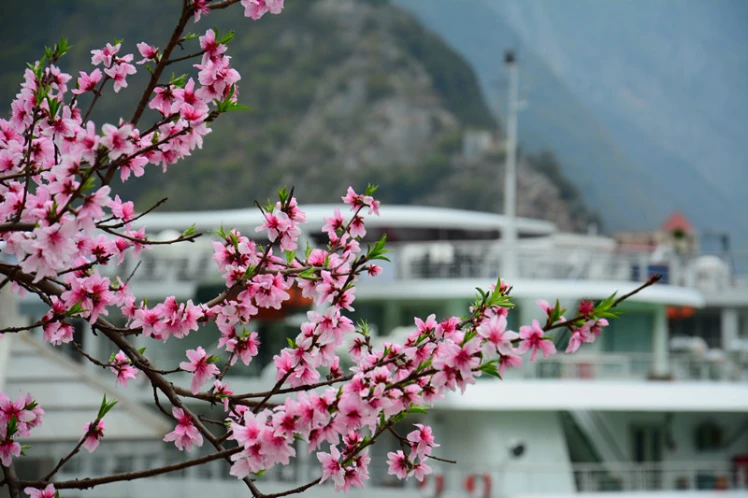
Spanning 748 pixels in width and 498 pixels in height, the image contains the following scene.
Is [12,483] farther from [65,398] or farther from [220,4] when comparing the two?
[65,398]

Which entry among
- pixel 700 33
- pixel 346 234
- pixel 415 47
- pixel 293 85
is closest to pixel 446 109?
pixel 415 47

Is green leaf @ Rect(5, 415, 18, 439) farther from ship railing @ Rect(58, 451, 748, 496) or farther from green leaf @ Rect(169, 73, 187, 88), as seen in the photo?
ship railing @ Rect(58, 451, 748, 496)

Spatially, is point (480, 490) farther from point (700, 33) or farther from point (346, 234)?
point (700, 33)

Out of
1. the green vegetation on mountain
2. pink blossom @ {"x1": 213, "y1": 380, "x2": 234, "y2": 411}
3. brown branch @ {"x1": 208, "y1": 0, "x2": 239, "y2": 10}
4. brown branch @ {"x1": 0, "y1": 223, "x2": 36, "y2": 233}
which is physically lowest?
pink blossom @ {"x1": 213, "y1": 380, "x2": 234, "y2": 411}

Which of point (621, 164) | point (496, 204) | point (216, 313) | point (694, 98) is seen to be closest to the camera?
point (216, 313)

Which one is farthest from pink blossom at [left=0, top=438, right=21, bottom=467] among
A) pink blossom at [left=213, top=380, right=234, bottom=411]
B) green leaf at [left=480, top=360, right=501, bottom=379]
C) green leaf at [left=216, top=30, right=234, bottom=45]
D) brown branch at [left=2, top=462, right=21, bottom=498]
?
green leaf at [left=480, top=360, right=501, bottom=379]

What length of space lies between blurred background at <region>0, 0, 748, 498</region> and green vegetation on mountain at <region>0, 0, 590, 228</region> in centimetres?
16

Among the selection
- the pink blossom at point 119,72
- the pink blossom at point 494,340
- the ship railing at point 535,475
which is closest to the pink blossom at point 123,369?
the pink blossom at point 119,72

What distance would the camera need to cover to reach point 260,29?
257 feet

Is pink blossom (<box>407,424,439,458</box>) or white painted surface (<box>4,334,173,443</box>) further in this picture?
white painted surface (<box>4,334,173,443</box>)

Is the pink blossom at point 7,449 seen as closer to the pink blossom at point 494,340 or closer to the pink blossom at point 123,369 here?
the pink blossom at point 123,369

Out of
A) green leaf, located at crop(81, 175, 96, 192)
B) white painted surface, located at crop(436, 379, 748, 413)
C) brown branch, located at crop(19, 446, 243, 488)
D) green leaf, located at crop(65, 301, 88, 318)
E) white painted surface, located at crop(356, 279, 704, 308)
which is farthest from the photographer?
white painted surface, located at crop(356, 279, 704, 308)

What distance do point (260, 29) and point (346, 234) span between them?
76.5 metres

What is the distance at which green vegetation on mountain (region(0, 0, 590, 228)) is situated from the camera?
2781 inches
